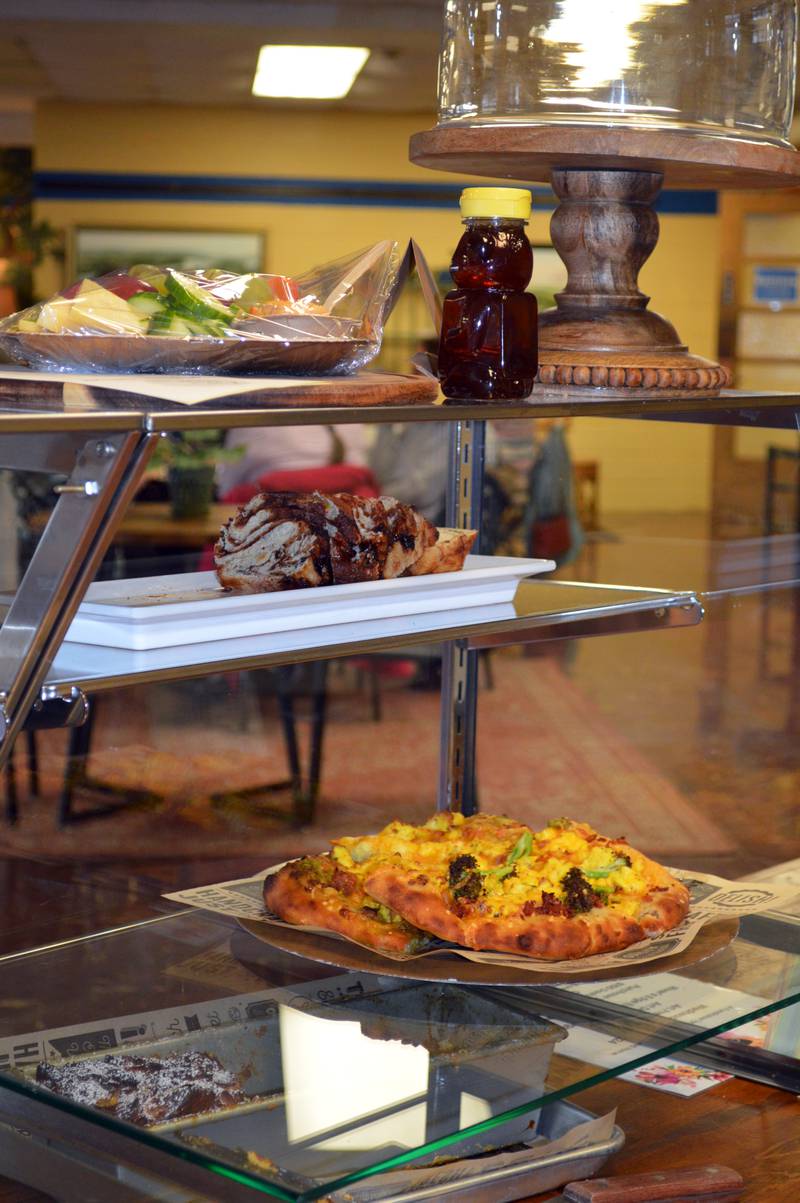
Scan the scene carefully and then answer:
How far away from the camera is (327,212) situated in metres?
7.07

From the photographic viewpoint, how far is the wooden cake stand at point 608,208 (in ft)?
3.36

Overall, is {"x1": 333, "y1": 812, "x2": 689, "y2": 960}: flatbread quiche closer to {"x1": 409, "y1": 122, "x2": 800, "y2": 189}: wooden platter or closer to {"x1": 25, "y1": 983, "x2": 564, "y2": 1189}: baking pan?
{"x1": 25, "y1": 983, "x2": 564, "y2": 1189}: baking pan

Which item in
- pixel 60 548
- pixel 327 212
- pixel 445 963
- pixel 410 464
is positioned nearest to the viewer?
pixel 60 548

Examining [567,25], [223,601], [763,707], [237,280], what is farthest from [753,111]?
[763,707]

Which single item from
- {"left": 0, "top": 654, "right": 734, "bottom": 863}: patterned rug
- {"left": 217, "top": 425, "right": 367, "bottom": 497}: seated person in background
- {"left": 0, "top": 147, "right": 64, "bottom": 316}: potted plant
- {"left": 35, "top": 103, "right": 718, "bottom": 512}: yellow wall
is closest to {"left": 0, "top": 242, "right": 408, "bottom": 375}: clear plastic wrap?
{"left": 0, "top": 654, "right": 734, "bottom": 863}: patterned rug

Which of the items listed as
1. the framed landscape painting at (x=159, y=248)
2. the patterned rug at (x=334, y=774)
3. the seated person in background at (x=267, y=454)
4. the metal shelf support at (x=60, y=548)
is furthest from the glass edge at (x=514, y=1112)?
the framed landscape painting at (x=159, y=248)

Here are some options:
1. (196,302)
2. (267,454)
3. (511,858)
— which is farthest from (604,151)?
(267,454)

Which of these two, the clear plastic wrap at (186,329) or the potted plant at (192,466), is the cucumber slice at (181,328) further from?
the potted plant at (192,466)

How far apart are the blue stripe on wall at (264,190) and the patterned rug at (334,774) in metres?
3.00

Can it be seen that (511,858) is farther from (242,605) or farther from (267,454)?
(267,454)

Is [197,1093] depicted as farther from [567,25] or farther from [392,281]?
[567,25]

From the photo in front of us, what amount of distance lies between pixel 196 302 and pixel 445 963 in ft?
1.40

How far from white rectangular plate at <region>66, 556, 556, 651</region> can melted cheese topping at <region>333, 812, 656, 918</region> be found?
0.59ft

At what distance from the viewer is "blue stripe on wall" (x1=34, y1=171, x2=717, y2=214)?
6590mm
